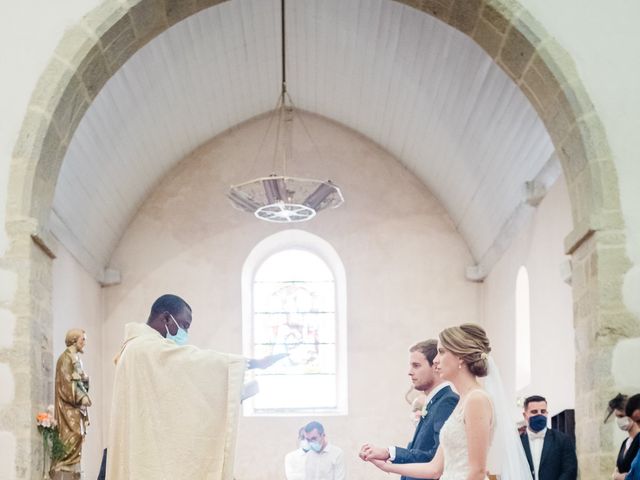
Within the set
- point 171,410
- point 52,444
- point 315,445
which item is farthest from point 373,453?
point 315,445

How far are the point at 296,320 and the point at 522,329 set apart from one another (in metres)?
3.60

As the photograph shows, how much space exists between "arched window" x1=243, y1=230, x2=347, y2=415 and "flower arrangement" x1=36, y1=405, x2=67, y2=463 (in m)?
6.99

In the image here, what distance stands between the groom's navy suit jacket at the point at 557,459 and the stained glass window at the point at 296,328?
6578 mm

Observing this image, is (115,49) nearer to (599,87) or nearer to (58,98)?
(58,98)

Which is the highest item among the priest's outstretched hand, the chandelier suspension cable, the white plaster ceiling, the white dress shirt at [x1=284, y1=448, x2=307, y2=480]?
the white plaster ceiling

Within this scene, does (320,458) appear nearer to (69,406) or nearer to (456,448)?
(69,406)

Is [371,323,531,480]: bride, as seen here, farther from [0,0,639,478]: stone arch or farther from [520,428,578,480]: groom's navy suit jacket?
[520,428,578,480]: groom's navy suit jacket

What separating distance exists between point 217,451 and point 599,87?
3.17 m

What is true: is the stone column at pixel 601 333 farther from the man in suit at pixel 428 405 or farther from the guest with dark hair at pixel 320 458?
the guest with dark hair at pixel 320 458

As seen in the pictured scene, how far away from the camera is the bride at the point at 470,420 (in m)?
5.05

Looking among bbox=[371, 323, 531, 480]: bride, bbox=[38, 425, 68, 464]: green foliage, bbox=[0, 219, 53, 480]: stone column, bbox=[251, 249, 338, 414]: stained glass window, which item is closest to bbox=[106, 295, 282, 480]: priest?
bbox=[0, 219, 53, 480]: stone column

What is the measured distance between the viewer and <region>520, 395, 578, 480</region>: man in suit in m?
7.76

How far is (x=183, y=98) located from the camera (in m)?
12.6

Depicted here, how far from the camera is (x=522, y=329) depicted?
39.0ft
